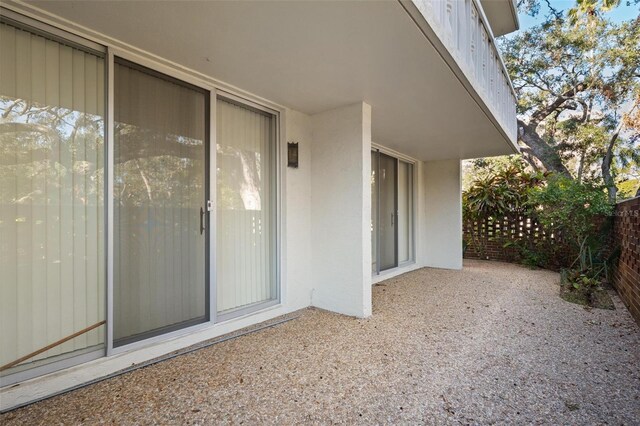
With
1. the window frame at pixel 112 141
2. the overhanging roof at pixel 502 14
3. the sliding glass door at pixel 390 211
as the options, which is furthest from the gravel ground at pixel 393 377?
the overhanging roof at pixel 502 14

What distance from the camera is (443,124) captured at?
4527mm

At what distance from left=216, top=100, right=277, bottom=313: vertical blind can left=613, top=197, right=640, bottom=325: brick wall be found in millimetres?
4320

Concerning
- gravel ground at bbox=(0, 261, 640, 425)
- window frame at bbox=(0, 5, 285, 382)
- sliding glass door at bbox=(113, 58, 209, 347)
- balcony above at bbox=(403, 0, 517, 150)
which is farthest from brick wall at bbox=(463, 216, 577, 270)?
sliding glass door at bbox=(113, 58, 209, 347)

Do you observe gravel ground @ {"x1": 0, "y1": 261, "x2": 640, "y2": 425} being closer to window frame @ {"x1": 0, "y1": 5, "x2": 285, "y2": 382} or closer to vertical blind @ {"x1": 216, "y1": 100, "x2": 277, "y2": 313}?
window frame @ {"x1": 0, "y1": 5, "x2": 285, "y2": 382}

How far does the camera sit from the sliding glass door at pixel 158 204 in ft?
8.43

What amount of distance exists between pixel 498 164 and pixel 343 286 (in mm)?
12205

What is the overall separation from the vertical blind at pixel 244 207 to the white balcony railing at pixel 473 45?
213 centimetres

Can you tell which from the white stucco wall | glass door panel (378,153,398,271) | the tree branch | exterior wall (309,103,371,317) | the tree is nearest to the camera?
exterior wall (309,103,371,317)

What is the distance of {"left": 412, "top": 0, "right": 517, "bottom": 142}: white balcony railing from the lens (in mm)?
2382

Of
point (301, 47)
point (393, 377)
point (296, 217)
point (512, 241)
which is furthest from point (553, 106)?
point (393, 377)

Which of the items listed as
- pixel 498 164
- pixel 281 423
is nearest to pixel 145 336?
pixel 281 423

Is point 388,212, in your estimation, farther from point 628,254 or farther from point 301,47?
point 301,47

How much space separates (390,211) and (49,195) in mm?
5258

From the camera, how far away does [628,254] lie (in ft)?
14.6
